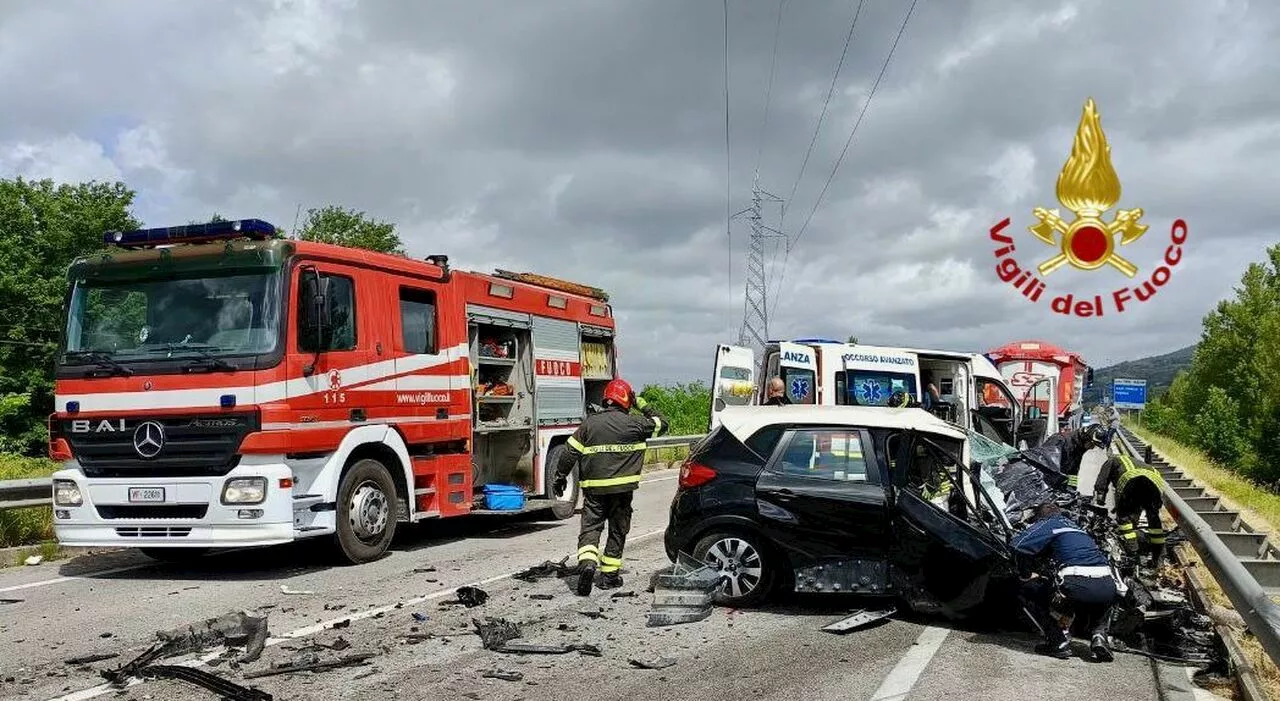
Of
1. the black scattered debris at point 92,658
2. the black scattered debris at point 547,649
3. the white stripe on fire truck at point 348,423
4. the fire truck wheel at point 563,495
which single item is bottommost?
the black scattered debris at point 547,649

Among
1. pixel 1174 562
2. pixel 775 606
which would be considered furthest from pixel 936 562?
pixel 1174 562

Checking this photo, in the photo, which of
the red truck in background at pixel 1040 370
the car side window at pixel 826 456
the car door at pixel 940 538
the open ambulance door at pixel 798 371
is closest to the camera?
the car door at pixel 940 538

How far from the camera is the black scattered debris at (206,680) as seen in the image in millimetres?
5160

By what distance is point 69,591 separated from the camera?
8227 mm

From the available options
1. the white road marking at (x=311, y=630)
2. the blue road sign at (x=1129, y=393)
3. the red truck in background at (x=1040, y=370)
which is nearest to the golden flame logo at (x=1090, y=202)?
the white road marking at (x=311, y=630)

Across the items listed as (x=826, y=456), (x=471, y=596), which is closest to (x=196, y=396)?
(x=471, y=596)

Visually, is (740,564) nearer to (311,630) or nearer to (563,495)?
(311,630)

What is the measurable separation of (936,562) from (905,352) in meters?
11.5

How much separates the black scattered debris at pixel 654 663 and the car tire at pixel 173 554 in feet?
18.9

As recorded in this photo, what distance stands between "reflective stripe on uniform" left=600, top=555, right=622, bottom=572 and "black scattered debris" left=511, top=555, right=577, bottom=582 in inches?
21.2

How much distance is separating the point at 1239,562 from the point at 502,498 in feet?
24.4

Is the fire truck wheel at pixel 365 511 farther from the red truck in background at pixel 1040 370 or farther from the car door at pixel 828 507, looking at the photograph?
the red truck in background at pixel 1040 370

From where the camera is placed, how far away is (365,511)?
375 inches

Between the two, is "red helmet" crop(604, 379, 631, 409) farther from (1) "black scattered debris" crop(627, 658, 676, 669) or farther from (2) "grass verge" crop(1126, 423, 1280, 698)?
(2) "grass verge" crop(1126, 423, 1280, 698)
